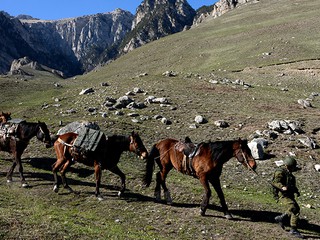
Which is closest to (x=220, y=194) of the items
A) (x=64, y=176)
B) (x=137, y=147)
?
(x=137, y=147)

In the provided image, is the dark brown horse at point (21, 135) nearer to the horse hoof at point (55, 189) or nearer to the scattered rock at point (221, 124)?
the horse hoof at point (55, 189)

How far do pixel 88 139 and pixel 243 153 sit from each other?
6.35 metres

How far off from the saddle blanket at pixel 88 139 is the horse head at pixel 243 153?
221 inches

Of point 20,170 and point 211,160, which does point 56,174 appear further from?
point 211,160

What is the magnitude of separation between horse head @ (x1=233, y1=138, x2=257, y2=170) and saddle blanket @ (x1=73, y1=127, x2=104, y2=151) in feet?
18.4

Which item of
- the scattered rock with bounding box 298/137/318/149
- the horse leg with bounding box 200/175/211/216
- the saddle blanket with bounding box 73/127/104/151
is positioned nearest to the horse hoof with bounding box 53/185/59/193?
the saddle blanket with bounding box 73/127/104/151

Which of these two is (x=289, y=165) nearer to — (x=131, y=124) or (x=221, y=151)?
(x=221, y=151)

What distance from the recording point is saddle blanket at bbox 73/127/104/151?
1412 centimetres

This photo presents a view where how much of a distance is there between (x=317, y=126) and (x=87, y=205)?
57.8 ft

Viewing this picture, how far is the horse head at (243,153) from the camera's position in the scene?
1146 cm

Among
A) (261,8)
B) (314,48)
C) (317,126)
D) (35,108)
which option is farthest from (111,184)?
(261,8)

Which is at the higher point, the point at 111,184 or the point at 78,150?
the point at 78,150

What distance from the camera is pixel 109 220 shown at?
39.7 feet

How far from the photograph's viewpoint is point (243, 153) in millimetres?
11664
